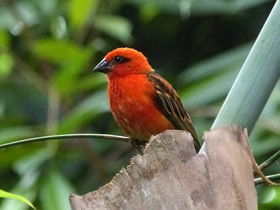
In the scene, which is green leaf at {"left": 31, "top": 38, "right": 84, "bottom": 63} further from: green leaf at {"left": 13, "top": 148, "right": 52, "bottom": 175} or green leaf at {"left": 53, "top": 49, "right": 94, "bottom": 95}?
green leaf at {"left": 13, "top": 148, "right": 52, "bottom": 175}

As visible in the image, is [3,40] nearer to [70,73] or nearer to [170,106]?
[70,73]

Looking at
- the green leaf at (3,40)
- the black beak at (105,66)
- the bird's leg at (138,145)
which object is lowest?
the bird's leg at (138,145)

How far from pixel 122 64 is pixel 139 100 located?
0.23 m

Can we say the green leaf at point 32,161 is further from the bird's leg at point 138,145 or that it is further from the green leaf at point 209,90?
the bird's leg at point 138,145

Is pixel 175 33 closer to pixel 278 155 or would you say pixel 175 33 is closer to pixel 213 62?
pixel 213 62

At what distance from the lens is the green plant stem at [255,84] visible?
4.95 ft

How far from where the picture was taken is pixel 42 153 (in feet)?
12.8

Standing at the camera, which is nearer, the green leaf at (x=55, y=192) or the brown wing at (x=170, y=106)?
the brown wing at (x=170, y=106)

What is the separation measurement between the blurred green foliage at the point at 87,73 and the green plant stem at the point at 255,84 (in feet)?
6.15

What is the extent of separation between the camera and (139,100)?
2920 mm

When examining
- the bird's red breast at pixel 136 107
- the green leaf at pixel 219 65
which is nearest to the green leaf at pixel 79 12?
the green leaf at pixel 219 65

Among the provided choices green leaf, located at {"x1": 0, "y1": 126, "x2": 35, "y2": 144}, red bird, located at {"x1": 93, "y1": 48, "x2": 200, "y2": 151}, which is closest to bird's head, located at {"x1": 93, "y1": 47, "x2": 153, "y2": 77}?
red bird, located at {"x1": 93, "y1": 48, "x2": 200, "y2": 151}

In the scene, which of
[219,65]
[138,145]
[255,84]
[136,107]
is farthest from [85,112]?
[255,84]

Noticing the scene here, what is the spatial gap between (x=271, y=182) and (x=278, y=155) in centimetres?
5
